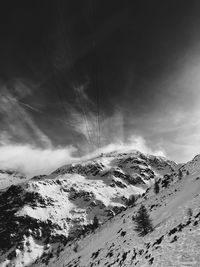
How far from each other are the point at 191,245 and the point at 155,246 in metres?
5.16

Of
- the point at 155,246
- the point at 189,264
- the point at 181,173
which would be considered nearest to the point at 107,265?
the point at 155,246

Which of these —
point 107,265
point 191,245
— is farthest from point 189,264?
point 107,265

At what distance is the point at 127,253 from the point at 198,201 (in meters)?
9.84

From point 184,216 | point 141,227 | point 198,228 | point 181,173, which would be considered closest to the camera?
point 198,228

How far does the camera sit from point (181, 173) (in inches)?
2625

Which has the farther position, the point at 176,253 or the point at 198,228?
the point at 198,228

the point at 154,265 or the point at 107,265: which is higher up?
the point at 107,265

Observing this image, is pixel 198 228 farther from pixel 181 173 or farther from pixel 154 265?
pixel 181 173

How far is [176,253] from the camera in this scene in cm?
1925

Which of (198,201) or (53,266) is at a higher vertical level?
(53,266)

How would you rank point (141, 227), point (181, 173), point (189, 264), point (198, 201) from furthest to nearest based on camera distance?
point (181, 173)
point (141, 227)
point (198, 201)
point (189, 264)

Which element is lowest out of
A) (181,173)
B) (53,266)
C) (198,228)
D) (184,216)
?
(198,228)

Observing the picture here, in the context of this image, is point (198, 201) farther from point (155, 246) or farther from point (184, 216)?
point (155, 246)

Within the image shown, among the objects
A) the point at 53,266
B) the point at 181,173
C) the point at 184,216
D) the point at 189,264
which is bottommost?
the point at 189,264
